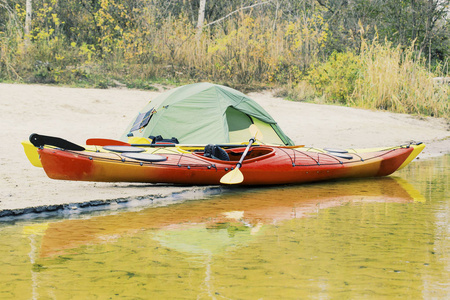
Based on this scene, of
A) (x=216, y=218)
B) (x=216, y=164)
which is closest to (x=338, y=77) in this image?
(x=216, y=164)

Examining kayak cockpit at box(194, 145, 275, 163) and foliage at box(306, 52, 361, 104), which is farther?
foliage at box(306, 52, 361, 104)

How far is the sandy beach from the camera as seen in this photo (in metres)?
5.56

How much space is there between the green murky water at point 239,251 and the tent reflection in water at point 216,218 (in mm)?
10

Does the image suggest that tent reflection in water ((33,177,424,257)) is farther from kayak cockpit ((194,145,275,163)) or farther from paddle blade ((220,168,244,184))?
kayak cockpit ((194,145,275,163))

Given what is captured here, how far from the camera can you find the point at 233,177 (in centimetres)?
597

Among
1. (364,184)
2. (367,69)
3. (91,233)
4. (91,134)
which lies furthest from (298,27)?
(91,233)

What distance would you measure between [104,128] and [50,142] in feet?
15.8

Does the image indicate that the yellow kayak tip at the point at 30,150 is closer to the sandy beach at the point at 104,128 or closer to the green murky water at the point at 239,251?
the sandy beach at the point at 104,128

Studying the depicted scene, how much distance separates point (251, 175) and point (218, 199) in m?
0.66

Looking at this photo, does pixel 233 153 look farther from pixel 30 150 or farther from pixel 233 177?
pixel 30 150

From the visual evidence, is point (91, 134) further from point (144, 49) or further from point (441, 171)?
point (144, 49)

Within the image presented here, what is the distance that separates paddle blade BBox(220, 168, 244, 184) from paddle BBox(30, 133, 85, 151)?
1.55m

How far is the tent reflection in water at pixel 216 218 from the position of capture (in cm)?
411

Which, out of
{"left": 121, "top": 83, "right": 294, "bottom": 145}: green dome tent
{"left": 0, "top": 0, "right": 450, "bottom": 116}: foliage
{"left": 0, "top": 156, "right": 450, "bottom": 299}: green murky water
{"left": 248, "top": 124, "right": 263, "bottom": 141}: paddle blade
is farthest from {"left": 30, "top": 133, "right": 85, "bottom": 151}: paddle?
{"left": 0, "top": 0, "right": 450, "bottom": 116}: foliage
